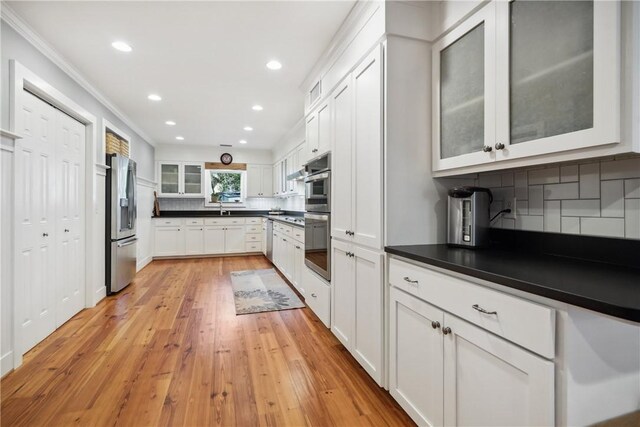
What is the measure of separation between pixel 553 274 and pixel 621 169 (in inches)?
23.6

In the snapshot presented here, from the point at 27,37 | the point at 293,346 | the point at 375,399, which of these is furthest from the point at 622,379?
the point at 27,37

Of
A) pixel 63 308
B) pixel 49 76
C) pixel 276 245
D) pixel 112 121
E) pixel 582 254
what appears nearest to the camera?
pixel 582 254

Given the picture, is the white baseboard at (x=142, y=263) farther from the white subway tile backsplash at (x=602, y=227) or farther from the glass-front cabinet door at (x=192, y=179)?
the white subway tile backsplash at (x=602, y=227)

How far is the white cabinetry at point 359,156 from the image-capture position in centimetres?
180

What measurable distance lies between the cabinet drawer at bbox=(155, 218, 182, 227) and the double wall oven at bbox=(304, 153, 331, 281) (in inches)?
171

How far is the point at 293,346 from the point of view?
245cm

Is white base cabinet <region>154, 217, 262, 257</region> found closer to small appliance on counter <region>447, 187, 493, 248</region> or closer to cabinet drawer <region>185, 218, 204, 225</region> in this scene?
cabinet drawer <region>185, 218, 204, 225</region>

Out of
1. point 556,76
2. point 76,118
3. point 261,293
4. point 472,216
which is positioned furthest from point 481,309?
point 76,118

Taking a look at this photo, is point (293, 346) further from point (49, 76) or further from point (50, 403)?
point (49, 76)

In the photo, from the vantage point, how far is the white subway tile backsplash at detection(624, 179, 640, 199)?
117cm

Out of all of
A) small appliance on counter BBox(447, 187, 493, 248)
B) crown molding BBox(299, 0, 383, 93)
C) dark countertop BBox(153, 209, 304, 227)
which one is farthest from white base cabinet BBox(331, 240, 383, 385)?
dark countertop BBox(153, 209, 304, 227)

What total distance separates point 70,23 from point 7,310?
7.10 ft

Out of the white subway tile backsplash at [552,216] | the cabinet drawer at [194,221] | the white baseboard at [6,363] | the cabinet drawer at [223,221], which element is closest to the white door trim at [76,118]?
the white baseboard at [6,363]

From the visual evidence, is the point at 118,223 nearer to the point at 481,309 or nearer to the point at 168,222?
the point at 168,222
